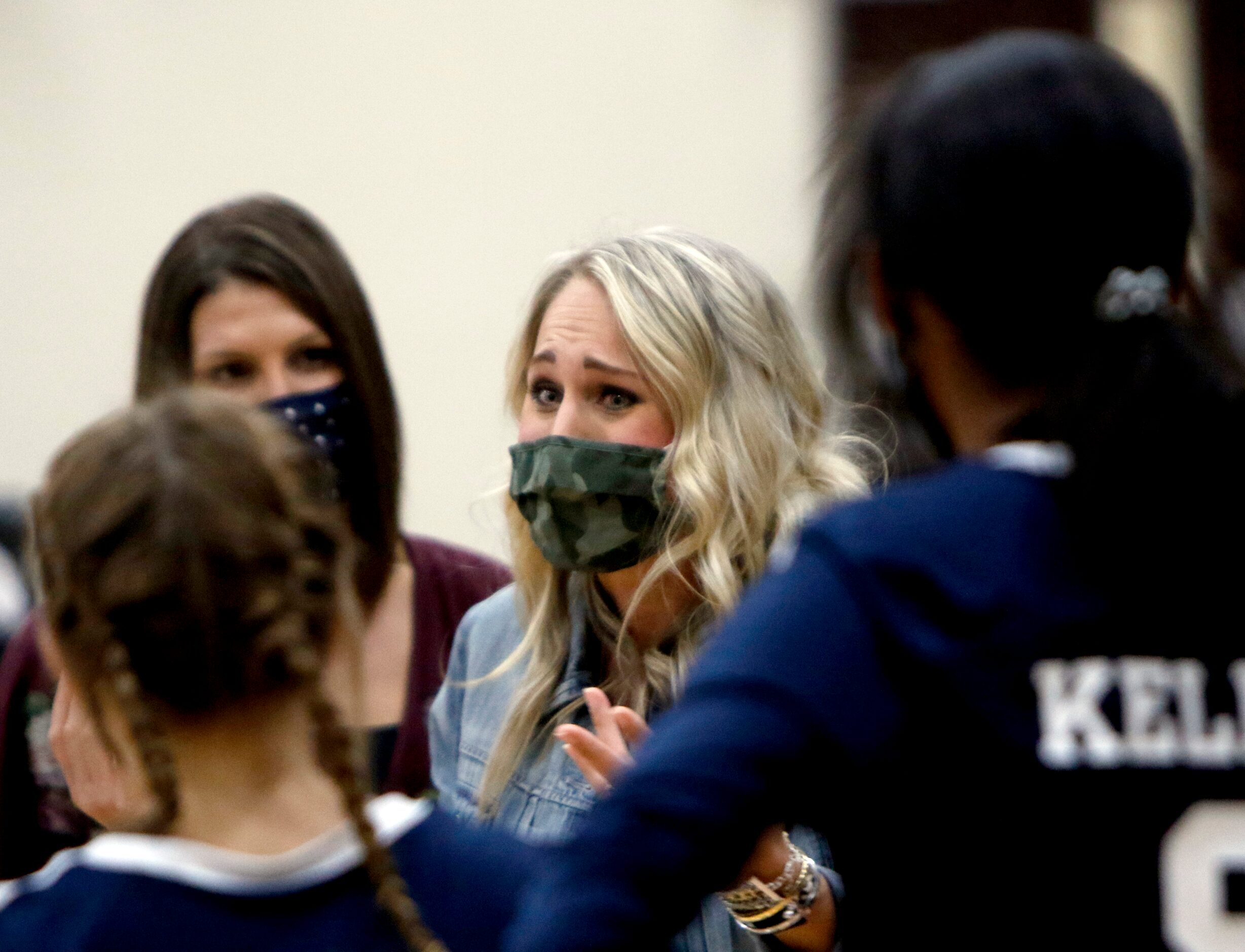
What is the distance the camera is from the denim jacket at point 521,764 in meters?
2.15

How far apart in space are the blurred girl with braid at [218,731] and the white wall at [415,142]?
3.93 metres

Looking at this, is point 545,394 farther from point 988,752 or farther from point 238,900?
point 988,752

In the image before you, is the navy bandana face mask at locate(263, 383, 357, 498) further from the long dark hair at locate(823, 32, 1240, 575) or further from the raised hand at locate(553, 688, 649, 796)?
the long dark hair at locate(823, 32, 1240, 575)

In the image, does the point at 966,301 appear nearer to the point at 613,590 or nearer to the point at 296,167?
the point at 613,590

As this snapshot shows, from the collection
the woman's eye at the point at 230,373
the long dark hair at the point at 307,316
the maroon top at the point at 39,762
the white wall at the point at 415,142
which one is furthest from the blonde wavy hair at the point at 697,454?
the white wall at the point at 415,142

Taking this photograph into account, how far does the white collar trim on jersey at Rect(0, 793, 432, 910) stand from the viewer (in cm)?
132

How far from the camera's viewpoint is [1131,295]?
1.26 meters

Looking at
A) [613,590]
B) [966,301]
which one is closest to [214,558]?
[966,301]

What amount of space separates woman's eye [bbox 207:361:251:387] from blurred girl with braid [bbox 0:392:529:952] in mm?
1457

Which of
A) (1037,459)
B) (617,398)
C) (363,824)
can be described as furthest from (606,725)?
(1037,459)

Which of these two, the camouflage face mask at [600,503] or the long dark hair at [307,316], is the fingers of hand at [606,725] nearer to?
the camouflage face mask at [600,503]

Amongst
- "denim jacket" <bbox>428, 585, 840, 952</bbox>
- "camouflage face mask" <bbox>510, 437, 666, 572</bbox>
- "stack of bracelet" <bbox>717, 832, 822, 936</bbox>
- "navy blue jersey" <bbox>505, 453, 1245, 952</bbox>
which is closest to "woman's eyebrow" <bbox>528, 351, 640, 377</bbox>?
"camouflage face mask" <bbox>510, 437, 666, 572</bbox>

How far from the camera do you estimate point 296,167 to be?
5520 millimetres

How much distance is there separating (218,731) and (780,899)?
2.97 feet
